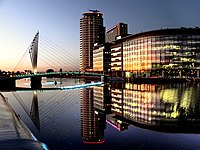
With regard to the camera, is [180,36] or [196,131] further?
[180,36]

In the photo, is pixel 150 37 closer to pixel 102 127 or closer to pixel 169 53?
pixel 169 53

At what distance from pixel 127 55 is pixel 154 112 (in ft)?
471

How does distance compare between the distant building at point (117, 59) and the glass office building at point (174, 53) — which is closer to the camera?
the glass office building at point (174, 53)

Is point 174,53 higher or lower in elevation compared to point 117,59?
higher

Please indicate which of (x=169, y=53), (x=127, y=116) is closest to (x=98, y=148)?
(x=127, y=116)

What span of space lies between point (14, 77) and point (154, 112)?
72.8 m

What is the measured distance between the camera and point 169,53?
148 metres

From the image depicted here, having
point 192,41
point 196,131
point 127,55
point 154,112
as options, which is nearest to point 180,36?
point 192,41

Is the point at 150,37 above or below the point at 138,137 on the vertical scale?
above

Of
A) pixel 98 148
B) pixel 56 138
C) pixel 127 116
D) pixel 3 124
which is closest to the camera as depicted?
pixel 98 148

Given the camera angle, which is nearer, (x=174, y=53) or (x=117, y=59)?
(x=174, y=53)

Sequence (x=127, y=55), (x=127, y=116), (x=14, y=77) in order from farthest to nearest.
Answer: (x=127, y=55) < (x=14, y=77) < (x=127, y=116)

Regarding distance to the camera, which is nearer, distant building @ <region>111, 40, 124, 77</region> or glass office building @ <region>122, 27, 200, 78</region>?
glass office building @ <region>122, 27, 200, 78</region>

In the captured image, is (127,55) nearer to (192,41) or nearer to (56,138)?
(192,41)
